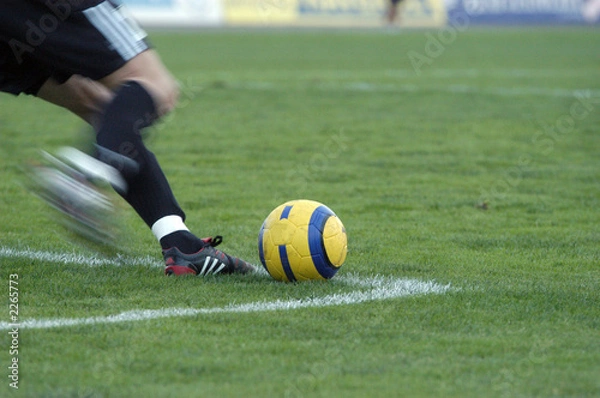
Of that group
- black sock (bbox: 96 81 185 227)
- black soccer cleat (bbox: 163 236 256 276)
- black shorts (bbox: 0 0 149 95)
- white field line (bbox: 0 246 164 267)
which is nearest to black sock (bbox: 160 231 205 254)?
black soccer cleat (bbox: 163 236 256 276)

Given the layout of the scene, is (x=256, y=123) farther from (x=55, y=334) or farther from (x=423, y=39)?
(x=423, y=39)

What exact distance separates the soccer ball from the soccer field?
0.31 feet

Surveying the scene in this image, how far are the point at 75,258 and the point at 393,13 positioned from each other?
29.4 meters

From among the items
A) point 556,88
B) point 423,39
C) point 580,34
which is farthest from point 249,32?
point 556,88

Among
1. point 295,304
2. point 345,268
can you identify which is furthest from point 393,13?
point 295,304

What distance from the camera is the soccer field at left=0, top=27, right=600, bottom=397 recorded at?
285cm

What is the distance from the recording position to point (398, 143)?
8.70 meters

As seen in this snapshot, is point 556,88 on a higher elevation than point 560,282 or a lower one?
lower

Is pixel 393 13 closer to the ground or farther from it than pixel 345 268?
closer to the ground

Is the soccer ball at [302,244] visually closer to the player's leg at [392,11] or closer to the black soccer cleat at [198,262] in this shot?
the black soccer cleat at [198,262]

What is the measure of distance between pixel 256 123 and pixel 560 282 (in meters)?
6.12

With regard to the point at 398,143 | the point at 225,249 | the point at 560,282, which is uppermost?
the point at 560,282

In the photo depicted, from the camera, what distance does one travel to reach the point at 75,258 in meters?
4.42

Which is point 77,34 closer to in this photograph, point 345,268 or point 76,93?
point 76,93
